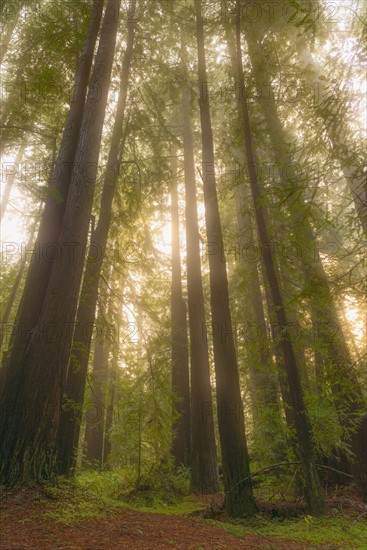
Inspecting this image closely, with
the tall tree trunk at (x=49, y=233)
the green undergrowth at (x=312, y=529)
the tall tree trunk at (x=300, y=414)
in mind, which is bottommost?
the green undergrowth at (x=312, y=529)

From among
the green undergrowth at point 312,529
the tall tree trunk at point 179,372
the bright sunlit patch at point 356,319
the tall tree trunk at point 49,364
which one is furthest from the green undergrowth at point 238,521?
the tall tree trunk at point 179,372

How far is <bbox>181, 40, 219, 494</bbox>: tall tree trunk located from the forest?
5 centimetres

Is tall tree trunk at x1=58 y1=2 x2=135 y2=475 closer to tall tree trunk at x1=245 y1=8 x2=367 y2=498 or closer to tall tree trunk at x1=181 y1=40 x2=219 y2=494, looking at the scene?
tall tree trunk at x1=181 y1=40 x2=219 y2=494

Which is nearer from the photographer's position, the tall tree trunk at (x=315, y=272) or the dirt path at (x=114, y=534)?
the dirt path at (x=114, y=534)

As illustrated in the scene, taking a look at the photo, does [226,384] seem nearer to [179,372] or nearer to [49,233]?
[49,233]

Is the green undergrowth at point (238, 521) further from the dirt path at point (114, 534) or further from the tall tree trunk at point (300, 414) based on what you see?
the tall tree trunk at point (300, 414)

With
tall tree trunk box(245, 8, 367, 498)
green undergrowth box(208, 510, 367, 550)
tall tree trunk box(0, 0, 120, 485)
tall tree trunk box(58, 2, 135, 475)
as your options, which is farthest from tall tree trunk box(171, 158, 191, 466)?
green undergrowth box(208, 510, 367, 550)

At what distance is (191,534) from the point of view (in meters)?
→ 4.66

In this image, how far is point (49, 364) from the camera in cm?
529

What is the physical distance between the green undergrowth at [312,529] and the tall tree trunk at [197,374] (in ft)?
11.0

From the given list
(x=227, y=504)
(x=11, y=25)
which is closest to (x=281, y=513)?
(x=227, y=504)

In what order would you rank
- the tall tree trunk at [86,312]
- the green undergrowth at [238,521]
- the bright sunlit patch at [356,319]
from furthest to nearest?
1. the tall tree trunk at [86,312]
2. the bright sunlit patch at [356,319]
3. the green undergrowth at [238,521]

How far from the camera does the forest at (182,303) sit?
16.4ft

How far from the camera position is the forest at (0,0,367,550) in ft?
16.4
